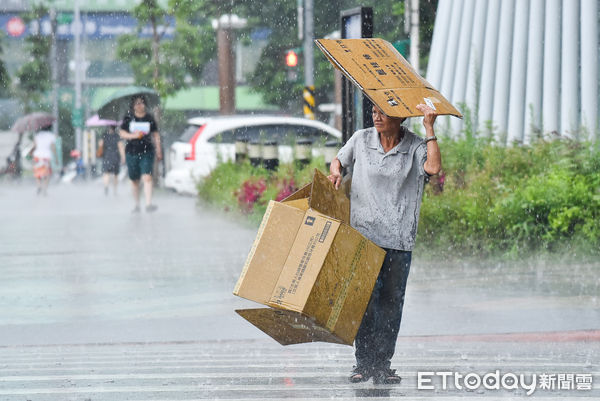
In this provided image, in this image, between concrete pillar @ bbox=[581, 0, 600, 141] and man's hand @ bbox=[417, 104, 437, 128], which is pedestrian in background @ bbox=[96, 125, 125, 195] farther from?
man's hand @ bbox=[417, 104, 437, 128]

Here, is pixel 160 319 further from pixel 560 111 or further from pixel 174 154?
pixel 174 154

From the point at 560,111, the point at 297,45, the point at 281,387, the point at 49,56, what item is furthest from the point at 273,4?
the point at 281,387

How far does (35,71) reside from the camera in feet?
187

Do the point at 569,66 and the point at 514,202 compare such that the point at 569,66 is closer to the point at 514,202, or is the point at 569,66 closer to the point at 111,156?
the point at 514,202

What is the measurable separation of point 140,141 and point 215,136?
5225mm

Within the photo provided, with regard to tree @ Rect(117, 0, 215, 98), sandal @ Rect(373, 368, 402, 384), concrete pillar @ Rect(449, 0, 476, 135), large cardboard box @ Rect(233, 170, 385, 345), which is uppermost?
tree @ Rect(117, 0, 215, 98)

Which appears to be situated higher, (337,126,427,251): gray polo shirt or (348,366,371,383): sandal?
(337,126,427,251): gray polo shirt

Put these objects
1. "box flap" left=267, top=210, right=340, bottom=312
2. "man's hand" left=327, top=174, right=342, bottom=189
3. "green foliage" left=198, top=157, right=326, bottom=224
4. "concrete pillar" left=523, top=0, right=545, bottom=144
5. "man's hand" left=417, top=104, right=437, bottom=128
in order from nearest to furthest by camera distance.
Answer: "box flap" left=267, top=210, right=340, bottom=312, "man's hand" left=417, top=104, right=437, bottom=128, "man's hand" left=327, top=174, right=342, bottom=189, "concrete pillar" left=523, top=0, right=545, bottom=144, "green foliage" left=198, top=157, right=326, bottom=224

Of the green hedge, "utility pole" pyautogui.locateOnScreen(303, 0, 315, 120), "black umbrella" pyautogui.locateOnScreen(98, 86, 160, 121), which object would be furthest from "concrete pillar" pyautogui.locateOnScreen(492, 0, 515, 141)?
"black umbrella" pyautogui.locateOnScreen(98, 86, 160, 121)

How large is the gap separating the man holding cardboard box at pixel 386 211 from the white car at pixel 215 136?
1646 cm

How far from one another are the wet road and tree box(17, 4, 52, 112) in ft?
141

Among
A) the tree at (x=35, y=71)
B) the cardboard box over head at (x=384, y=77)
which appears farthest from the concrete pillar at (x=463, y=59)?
the tree at (x=35, y=71)

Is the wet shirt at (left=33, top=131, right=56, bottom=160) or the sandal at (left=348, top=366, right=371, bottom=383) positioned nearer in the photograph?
the sandal at (left=348, top=366, right=371, bottom=383)

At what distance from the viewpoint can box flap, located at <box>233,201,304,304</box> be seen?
6398 millimetres
